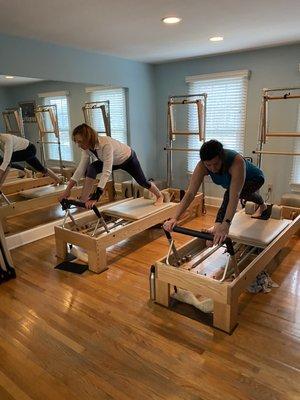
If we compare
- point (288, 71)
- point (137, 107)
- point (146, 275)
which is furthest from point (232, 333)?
point (137, 107)

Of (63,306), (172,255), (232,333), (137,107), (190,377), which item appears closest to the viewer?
(190,377)

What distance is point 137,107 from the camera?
16.0 ft

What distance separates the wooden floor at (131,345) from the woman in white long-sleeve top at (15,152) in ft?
4.32

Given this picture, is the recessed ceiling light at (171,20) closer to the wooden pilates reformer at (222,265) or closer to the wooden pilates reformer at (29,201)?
the wooden pilates reformer at (222,265)

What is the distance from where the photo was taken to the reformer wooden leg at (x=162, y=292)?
2.19m

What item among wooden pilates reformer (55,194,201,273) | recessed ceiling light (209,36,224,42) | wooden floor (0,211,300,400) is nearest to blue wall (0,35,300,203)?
recessed ceiling light (209,36,224,42)

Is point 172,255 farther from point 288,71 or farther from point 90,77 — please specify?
point 288,71

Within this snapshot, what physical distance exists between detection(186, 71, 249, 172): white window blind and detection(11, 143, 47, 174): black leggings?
251 centimetres

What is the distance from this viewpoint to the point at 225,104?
445 centimetres

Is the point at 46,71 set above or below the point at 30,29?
below

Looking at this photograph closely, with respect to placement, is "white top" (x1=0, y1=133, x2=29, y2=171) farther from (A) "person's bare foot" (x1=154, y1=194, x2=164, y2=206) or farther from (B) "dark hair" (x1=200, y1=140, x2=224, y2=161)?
(B) "dark hair" (x1=200, y1=140, x2=224, y2=161)

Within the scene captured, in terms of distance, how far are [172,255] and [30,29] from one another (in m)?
2.47

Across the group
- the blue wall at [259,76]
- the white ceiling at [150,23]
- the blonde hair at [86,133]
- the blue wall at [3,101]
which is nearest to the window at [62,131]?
the blue wall at [3,101]

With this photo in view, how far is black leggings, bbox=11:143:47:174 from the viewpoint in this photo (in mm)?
3452
